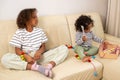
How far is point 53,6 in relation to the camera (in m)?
2.42

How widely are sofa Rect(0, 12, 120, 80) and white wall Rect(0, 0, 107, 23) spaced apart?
14cm

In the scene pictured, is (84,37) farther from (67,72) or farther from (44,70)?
(44,70)

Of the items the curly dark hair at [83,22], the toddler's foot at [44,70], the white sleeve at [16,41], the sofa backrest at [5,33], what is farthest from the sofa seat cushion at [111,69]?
the sofa backrest at [5,33]

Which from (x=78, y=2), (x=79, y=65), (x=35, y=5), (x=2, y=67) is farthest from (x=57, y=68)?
(x=78, y=2)

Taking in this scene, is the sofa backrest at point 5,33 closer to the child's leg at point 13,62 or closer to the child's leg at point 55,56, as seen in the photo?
the child's leg at point 13,62

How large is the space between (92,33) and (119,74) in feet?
2.45

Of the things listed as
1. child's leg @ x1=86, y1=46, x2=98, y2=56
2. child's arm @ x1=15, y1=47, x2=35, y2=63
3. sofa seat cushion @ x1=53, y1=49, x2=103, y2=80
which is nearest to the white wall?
child's arm @ x1=15, y1=47, x2=35, y2=63

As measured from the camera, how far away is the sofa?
66.1 inches

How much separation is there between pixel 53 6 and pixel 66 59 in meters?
0.76

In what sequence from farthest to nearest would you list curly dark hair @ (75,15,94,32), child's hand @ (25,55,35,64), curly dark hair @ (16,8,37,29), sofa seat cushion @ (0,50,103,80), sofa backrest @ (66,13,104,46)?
sofa backrest @ (66,13,104,46) → curly dark hair @ (75,15,94,32) → curly dark hair @ (16,8,37,29) → child's hand @ (25,55,35,64) → sofa seat cushion @ (0,50,103,80)

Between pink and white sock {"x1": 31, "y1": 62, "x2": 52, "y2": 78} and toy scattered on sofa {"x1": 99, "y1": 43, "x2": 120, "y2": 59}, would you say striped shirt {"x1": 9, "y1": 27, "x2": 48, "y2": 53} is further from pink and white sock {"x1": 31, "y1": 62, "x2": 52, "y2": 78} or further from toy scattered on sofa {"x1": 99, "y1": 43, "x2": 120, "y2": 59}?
toy scattered on sofa {"x1": 99, "y1": 43, "x2": 120, "y2": 59}

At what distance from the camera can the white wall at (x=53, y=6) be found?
2.11m

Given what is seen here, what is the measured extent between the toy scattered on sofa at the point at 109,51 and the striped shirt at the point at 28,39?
2.11 ft

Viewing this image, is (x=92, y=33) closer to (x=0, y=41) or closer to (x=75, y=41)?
(x=75, y=41)
